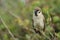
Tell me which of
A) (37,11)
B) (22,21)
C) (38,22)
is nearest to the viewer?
(37,11)

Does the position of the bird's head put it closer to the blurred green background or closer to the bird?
the bird

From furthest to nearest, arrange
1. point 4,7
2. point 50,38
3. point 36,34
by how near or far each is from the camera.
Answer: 1. point 4,7
2. point 36,34
3. point 50,38

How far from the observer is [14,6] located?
855cm

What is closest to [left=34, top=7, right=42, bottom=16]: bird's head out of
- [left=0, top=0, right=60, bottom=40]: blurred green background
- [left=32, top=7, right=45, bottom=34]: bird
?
[left=32, top=7, right=45, bottom=34]: bird

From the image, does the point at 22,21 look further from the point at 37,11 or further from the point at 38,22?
the point at 37,11

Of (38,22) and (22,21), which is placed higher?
(22,21)

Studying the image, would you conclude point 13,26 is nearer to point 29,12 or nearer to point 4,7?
point 29,12

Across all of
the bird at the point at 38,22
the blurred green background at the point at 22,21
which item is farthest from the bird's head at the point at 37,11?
the blurred green background at the point at 22,21

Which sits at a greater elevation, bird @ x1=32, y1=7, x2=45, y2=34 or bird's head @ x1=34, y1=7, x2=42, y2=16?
bird's head @ x1=34, y1=7, x2=42, y2=16

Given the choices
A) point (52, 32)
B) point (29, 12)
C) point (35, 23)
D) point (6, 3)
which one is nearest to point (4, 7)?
point (6, 3)

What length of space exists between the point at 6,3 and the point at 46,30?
2820 millimetres

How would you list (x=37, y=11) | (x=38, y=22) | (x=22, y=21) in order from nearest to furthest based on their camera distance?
(x=37, y=11) → (x=38, y=22) → (x=22, y=21)

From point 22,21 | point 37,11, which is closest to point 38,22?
point 37,11

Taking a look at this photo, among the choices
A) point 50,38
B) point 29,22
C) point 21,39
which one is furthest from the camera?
point 29,22
